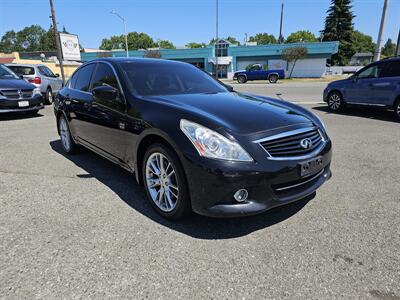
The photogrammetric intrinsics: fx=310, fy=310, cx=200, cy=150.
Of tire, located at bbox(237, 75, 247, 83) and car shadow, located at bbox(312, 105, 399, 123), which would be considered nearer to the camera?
car shadow, located at bbox(312, 105, 399, 123)

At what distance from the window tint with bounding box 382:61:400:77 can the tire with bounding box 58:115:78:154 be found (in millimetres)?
8423

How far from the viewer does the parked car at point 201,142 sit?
8.65 ft

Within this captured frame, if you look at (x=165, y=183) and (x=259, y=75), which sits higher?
(x=165, y=183)

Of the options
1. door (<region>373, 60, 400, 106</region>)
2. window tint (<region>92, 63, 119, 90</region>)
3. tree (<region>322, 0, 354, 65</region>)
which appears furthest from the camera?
tree (<region>322, 0, 354, 65</region>)

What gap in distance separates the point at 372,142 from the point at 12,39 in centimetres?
15527

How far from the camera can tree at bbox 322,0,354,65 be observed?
61.0 meters

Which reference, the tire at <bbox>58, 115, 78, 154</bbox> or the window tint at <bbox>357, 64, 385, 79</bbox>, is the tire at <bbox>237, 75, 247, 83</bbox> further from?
the tire at <bbox>58, 115, 78, 154</bbox>

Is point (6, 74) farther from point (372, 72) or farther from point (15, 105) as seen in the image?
point (372, 72)

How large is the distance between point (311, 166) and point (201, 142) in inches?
43.0

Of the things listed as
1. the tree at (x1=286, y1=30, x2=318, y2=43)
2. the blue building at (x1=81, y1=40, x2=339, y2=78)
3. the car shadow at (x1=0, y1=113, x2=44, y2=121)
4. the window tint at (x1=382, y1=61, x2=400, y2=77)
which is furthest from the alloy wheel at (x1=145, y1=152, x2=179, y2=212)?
the tree at (x1=286, y1=30, x2=318, y2=43)

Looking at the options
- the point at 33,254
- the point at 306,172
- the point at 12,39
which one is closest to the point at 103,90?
the point at 33,254

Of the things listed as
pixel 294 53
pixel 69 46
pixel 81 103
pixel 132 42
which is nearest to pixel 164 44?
pixel 132 42

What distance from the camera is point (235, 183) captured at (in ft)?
8.46

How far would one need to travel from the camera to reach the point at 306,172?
288 centimetres
